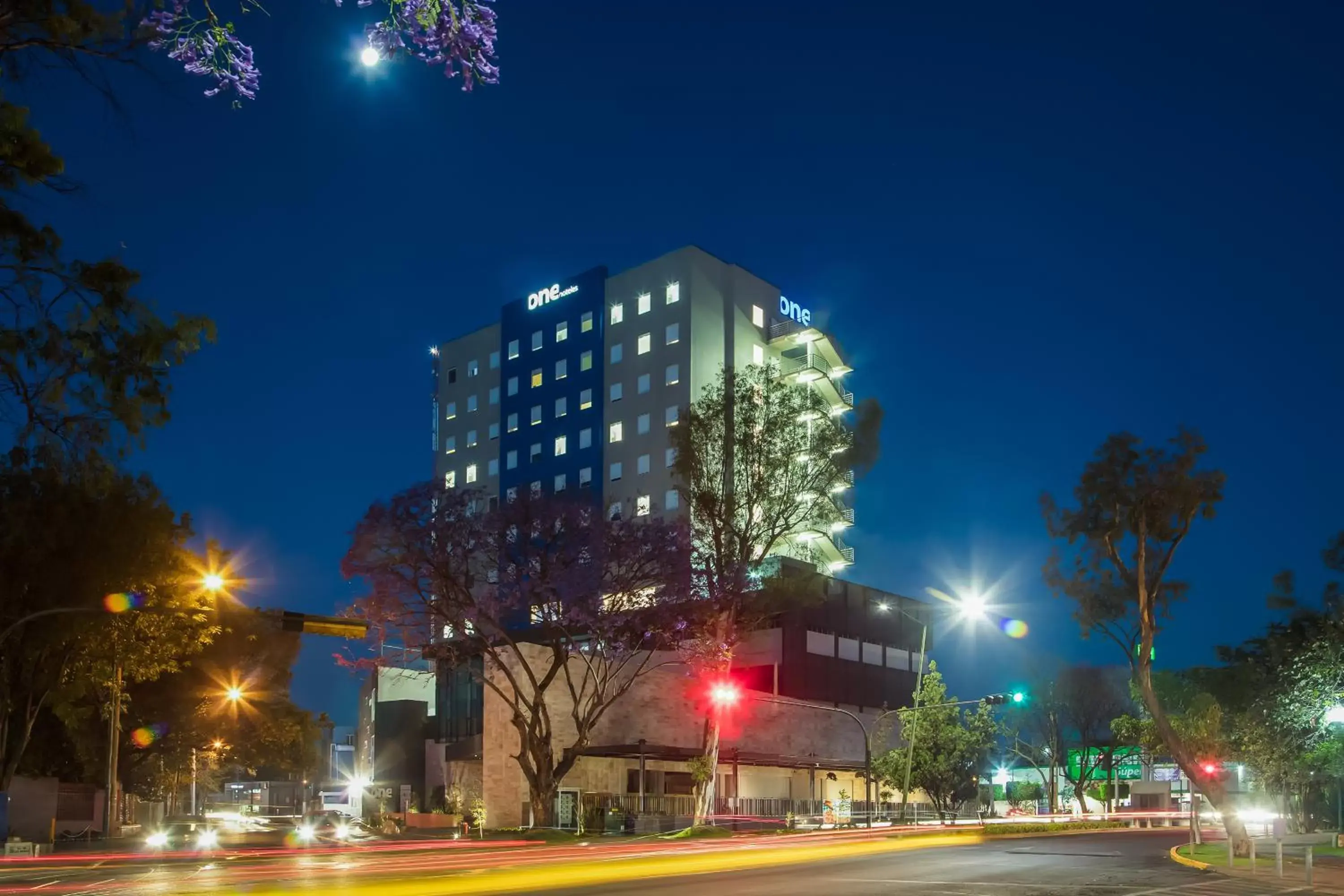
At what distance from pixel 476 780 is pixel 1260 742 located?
114 ft

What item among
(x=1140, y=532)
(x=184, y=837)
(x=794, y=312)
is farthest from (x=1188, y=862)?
(x=794, y=312)

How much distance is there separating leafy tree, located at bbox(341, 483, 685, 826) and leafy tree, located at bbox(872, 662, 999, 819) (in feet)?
48.7

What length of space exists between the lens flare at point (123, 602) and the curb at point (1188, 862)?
27680 mm

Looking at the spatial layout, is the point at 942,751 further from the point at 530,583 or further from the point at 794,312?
the point at 794,312

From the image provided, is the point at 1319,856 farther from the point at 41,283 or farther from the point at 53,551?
the point at 53,551

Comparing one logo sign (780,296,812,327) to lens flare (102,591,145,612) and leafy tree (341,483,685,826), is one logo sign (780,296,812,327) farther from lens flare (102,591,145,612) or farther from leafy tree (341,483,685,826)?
lens flare (102,591,145,612)

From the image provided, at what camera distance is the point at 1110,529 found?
33.6 m

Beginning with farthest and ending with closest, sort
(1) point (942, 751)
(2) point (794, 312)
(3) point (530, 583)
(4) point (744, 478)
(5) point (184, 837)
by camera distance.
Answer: (2) point (794, 312)
(1) point (942, 751)
(5) point (184, 837)
(3) point (530, 583)
(4) point (744, 478)

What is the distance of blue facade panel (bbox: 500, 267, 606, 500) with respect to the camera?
10338 cm

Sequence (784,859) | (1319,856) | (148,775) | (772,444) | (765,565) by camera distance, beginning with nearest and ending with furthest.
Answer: (784,859) → (1319,856) → (772,444) → (765,565) → (148,775)

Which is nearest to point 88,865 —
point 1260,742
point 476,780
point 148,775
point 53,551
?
point 53,551

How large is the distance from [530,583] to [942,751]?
23008 millimetres

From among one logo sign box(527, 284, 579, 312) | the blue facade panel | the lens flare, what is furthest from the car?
one logo sign box(527, 284, 579, 312)

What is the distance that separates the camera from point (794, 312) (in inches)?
4190
